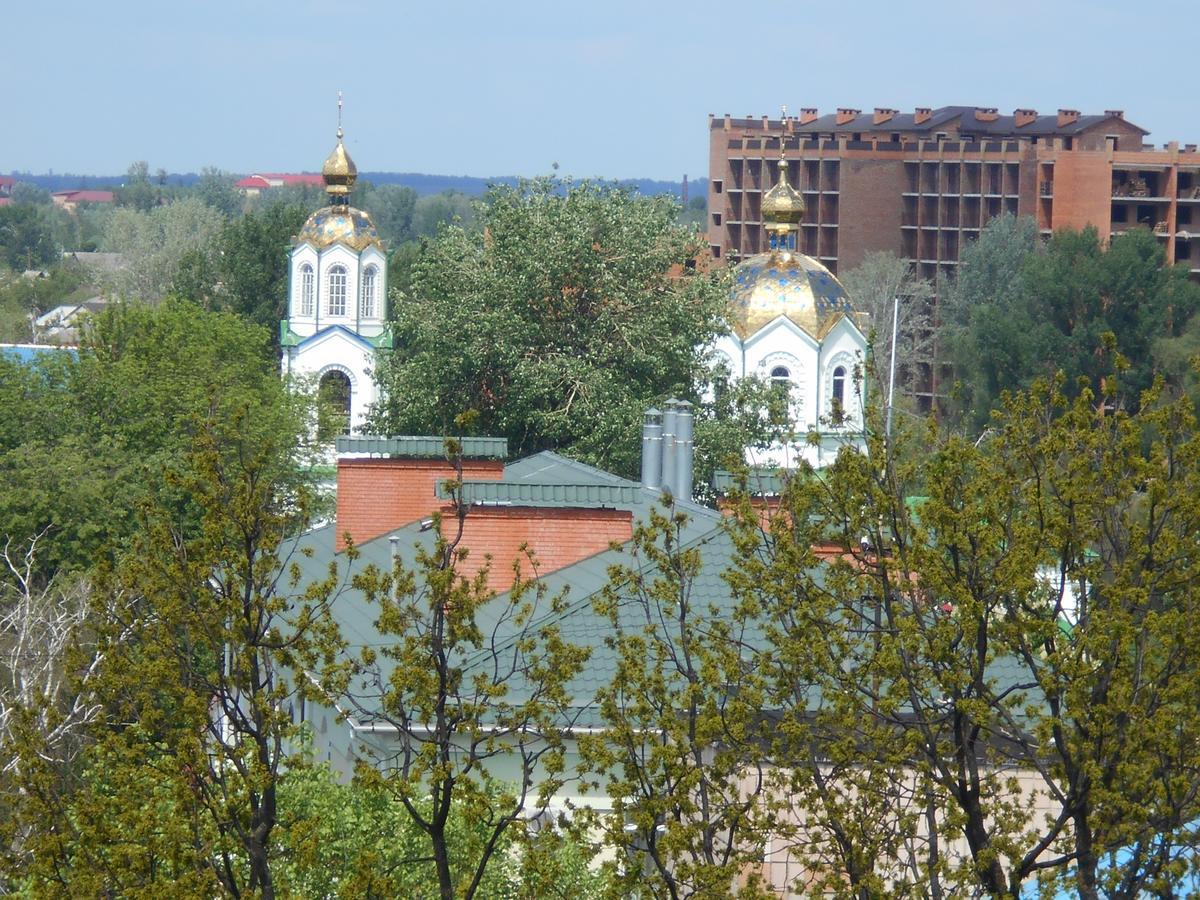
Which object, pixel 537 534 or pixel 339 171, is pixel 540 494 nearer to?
pixel 537 534

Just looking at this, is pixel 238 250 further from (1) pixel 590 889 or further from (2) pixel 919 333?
(1) pixel 590 889

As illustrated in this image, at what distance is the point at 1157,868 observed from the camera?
8.48 meters

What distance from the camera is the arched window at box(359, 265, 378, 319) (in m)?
55.0

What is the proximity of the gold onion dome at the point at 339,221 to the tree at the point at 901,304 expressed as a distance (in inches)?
833

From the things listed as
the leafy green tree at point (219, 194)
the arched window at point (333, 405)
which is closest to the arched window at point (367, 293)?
the arched window at point (333, 405)

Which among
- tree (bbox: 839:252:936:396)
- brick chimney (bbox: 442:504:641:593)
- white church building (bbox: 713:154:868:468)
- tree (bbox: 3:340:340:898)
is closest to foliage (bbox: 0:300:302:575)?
brick chimney (bbox: 442:504:641:593)

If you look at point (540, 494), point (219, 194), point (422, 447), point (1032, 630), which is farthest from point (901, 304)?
point (219, 194)

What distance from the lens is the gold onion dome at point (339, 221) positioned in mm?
55188

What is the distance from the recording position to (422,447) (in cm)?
1939

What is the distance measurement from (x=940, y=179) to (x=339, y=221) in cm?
3139

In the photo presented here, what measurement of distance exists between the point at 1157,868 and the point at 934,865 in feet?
2.81

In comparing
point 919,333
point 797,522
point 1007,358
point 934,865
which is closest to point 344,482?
point 797,522

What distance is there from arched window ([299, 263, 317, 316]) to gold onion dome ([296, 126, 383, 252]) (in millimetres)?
661

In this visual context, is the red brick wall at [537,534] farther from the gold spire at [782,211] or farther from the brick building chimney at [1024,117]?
the brick building chimney at [1024,117]
